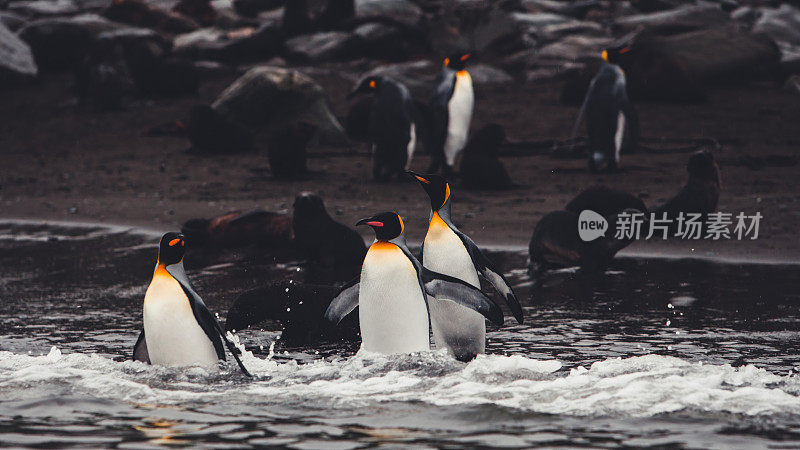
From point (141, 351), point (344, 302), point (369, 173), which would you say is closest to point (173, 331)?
point (141, 351)


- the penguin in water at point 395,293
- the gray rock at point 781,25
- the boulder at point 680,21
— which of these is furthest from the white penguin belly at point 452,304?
the gray rock at point 781,25

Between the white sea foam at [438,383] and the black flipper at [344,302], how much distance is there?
0.97ft

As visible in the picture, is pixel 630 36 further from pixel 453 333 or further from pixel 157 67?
pixel 453 333

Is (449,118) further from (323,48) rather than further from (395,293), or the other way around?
(323,48)

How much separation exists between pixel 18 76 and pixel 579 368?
51.4 feet

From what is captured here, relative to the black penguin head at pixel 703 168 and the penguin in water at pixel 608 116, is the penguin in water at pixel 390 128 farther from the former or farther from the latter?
the black penguin head at pixel 703 168

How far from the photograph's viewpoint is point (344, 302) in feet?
19.1

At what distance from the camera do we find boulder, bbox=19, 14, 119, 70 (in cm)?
1983

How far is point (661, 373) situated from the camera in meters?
4.99

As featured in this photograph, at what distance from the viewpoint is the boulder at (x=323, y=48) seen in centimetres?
2091

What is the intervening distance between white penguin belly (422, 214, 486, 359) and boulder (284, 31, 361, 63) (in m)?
15.3

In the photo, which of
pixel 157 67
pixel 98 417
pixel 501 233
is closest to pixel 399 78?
pixel 157 67

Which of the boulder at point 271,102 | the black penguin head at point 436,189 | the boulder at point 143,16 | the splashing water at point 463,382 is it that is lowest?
the splashing water at point 463,382

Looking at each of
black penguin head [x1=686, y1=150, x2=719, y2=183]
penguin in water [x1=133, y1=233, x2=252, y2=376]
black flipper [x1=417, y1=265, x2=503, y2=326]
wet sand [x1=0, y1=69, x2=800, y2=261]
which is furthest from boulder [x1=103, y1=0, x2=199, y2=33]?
black flipper [x1=417, y1=265, x2=503, y2=326]
